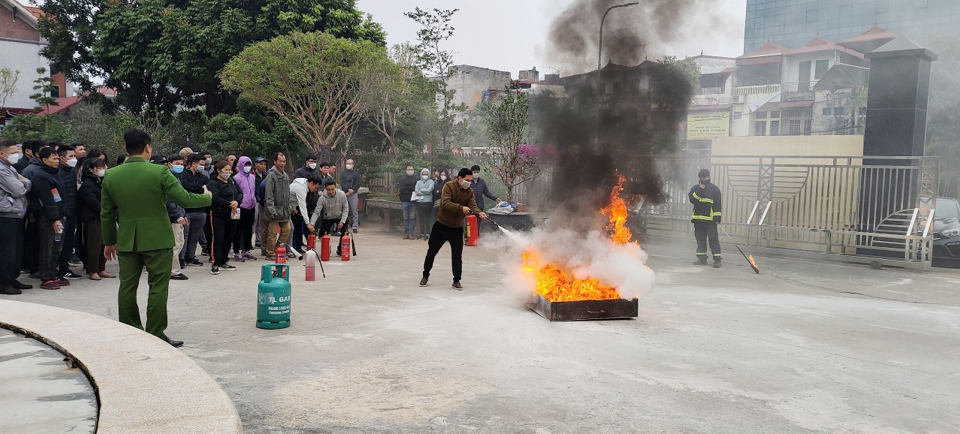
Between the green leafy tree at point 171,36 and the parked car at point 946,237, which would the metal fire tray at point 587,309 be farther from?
the green leafy tree at point 171,36

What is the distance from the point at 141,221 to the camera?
5688mm

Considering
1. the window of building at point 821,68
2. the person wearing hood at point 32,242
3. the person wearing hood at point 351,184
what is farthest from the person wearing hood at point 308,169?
the window of building at point 821,68

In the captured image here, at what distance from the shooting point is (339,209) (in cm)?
1235

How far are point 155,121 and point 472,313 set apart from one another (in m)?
21.6

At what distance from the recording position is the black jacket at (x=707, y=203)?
12297 millimetres

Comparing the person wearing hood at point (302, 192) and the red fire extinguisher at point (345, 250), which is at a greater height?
the person wearing hood at point (302, 192)

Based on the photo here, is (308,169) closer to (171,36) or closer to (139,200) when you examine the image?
(139,200)

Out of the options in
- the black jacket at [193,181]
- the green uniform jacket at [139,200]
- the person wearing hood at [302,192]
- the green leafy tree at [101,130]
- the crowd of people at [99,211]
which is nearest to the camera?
the green uniform jacket at [139,200]

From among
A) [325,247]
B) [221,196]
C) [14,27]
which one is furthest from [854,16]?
[14,27]

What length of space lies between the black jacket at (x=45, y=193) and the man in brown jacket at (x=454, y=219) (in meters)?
4.75

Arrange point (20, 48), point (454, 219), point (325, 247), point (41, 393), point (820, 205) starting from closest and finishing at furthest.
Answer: point (41, 393), point (454, 219), point (325, 247), point (820, 205), point (20, 48)

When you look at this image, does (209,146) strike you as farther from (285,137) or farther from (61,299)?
(61,299)

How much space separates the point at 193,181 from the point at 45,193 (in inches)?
80.8

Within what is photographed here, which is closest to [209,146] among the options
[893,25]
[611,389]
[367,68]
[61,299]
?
[367,68]
